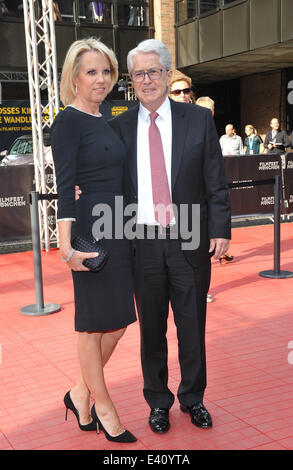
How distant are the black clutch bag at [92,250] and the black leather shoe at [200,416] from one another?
1095 mm

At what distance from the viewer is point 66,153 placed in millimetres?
2748

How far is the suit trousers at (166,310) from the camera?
3141mm

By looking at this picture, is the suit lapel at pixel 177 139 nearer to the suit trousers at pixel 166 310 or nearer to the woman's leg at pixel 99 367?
the suit trousers at pixel 166 310

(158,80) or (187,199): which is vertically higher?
(158,80)

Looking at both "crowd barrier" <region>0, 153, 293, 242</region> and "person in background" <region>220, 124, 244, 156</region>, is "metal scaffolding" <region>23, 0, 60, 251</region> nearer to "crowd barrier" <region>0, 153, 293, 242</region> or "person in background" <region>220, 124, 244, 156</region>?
"crowd barrier" <region>0, 153, 293, 242</region>

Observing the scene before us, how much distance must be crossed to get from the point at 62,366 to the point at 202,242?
5.69 ft

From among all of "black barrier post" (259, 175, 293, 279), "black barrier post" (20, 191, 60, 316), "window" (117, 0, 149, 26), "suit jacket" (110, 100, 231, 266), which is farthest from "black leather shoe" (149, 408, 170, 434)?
"window" (117, 0, 149, 26)

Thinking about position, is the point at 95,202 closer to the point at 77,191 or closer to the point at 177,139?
the point at 77,191

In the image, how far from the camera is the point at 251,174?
11273 mm

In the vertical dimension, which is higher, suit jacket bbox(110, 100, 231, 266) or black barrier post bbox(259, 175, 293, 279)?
suit jacket bbox(110, 100, 231, 266)

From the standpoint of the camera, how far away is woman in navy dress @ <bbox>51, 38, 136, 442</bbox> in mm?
2785

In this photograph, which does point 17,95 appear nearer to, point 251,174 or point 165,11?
point 165,11

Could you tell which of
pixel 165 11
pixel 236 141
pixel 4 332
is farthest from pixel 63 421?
pixel 165 11

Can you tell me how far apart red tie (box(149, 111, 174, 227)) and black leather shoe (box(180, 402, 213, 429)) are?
3.58 feet
